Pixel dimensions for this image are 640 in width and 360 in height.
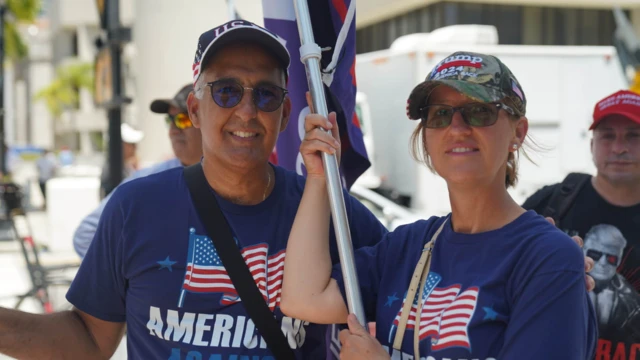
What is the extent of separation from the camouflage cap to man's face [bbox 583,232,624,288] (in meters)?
1.34

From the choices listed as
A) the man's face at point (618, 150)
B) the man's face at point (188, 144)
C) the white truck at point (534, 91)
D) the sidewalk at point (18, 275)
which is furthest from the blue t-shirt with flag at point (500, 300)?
the white truck at point (534, 91)

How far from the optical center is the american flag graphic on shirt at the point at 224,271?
7.43ft

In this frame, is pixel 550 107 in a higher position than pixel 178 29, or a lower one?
lower

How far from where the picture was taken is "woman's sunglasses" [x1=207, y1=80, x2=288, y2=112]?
92.6 inches

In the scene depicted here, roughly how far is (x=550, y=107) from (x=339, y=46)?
1022 centimetres

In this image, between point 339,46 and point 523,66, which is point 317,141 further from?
point 523,66

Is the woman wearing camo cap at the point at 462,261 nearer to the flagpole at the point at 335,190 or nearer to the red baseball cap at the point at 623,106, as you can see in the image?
the flagpole at the point at 335,190

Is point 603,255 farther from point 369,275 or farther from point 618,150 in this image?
point 369,275

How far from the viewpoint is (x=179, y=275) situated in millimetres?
2291

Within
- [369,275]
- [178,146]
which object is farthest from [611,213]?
[178,146]

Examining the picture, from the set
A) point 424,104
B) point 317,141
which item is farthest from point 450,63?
point 317,141

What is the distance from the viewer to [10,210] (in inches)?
264

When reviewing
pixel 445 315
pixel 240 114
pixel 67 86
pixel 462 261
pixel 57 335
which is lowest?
pixel 57 335

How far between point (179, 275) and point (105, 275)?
10.8 inches
